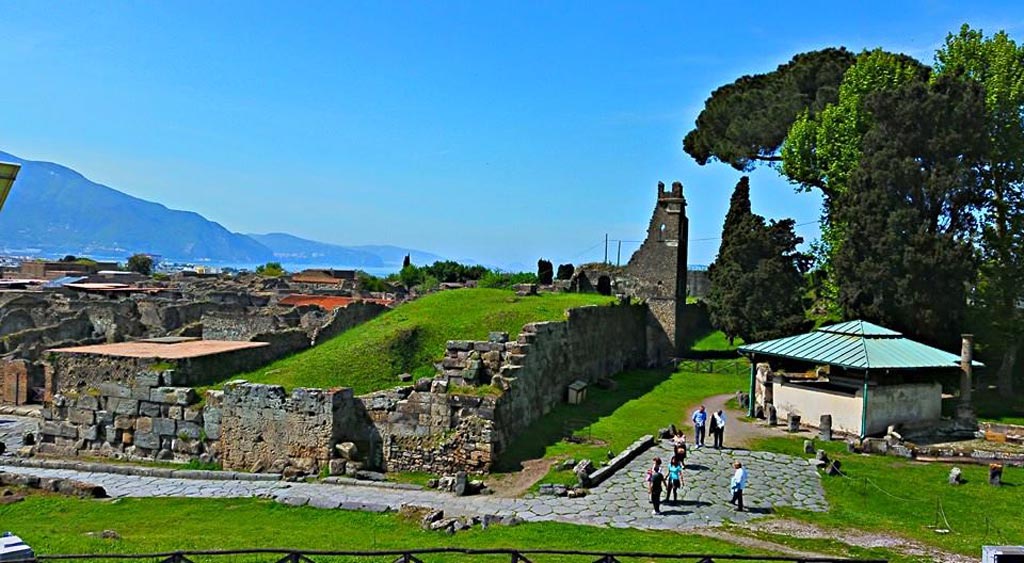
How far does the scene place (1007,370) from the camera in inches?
1256

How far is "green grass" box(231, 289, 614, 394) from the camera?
22.7 meters

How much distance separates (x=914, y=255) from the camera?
98.3ft

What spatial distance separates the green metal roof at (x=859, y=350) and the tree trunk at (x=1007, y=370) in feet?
22.0

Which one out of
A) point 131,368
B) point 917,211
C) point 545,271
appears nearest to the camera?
point 131,368

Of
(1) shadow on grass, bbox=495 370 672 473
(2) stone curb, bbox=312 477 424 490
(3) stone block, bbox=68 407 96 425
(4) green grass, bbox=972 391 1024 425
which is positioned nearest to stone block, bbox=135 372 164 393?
(3) stone block, bbox=68 407 96 425

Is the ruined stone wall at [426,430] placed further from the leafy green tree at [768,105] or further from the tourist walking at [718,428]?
the leafy green tree at [768,105]

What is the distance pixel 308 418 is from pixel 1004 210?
28414 mm

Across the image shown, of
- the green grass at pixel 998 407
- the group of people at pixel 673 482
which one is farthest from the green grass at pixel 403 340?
the green grass at pixel 998 407

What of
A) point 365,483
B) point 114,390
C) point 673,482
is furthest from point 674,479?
point 114,390

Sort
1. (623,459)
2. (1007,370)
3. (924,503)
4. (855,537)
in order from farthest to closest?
(1007,370) → (623,459) → (924,503) → (855,537)

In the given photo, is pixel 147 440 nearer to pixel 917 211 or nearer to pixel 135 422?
pixel 135 422

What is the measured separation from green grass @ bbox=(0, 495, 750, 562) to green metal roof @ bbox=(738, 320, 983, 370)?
42.7ft

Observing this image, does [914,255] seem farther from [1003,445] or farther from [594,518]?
[594,518]

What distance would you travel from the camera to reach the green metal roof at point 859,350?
963 inches
